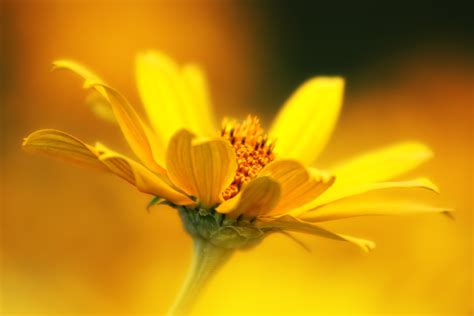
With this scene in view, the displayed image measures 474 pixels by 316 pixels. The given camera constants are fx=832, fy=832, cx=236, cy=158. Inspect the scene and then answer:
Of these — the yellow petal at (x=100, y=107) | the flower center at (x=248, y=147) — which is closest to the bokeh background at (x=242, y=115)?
the flower center at (x=248, y=147)

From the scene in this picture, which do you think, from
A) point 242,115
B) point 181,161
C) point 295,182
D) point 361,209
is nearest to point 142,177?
point 181,161

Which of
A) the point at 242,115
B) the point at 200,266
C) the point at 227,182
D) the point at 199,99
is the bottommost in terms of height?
the point at 200,266

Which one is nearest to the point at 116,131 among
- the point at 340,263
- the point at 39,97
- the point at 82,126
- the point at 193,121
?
the point at 82,126

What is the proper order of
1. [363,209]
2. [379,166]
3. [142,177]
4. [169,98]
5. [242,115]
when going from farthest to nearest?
[242,115]
[169,98]
[379,166]
[363,209]
[142,177]

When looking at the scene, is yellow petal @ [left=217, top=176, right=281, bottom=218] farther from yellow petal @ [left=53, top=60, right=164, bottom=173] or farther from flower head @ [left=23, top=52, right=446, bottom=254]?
yellow petal @ [left=53, top=60, right=164, bottom=173]

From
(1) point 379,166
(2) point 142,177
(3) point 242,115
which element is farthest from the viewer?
(3) point 242,115

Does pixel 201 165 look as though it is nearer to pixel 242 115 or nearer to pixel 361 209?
pixel 361 209

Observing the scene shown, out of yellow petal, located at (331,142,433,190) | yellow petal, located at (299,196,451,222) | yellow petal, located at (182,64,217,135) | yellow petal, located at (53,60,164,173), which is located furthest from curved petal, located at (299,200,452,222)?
yellow petal, located at (182,64,217,135)
